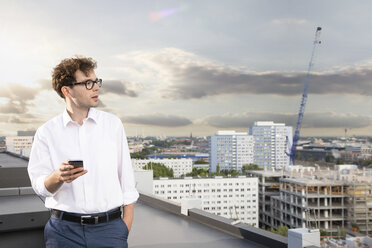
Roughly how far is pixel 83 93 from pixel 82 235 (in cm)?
35

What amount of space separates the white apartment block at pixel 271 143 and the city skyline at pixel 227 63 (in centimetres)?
116

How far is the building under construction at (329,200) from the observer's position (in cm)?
2470

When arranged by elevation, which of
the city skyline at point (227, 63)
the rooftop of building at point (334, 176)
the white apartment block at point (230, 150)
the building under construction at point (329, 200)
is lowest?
the building under construction at point (329, 200)

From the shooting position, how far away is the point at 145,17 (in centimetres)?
2816

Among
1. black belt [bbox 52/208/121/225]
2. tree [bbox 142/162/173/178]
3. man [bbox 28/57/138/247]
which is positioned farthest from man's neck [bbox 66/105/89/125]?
tree [bbox 142/162/173/178]

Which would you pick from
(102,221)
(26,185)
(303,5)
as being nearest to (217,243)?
(102,221)

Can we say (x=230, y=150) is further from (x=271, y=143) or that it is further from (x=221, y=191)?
(x=221, y=191)

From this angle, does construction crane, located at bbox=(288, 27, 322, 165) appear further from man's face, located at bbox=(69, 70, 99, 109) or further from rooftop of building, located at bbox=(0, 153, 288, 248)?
man's face, located at bbox=(69, 70, 99, 109)

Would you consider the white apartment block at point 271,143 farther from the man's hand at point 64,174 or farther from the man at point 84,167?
the man's hand at point 64,174

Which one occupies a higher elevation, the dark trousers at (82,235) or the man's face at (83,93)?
the man's face at (83,93)

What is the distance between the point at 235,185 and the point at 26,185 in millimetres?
28799

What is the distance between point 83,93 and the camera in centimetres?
90

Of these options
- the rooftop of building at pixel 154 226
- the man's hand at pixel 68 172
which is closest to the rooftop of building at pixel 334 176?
the rooftop of building at pixel 154 226

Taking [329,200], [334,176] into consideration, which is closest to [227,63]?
[334,176]
